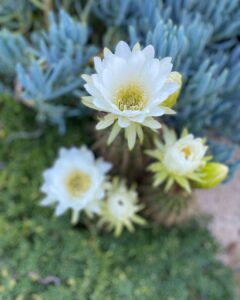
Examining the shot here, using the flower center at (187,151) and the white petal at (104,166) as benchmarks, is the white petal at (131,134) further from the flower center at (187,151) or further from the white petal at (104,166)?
the white petal at (104,166)

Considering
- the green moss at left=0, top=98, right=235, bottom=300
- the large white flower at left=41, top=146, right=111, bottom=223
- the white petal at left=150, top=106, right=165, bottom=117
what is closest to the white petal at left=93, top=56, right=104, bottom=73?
the white petal at left=150, top=106, right=165, bottom=117

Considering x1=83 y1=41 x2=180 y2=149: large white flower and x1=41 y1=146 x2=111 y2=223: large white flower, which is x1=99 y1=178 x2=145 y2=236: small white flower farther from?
x1=83 y1=41 x2=180 y2=149: large white flower

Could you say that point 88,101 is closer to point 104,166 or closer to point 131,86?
point 131,86

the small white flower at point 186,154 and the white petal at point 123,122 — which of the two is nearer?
the white petal at point 123,122

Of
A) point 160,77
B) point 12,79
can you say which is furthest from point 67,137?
point 160,77

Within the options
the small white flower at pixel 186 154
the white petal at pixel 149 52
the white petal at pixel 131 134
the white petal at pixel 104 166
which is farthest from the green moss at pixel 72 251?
the white petal at pixel 149 52

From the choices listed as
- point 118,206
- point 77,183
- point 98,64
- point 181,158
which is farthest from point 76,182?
point 98,64
